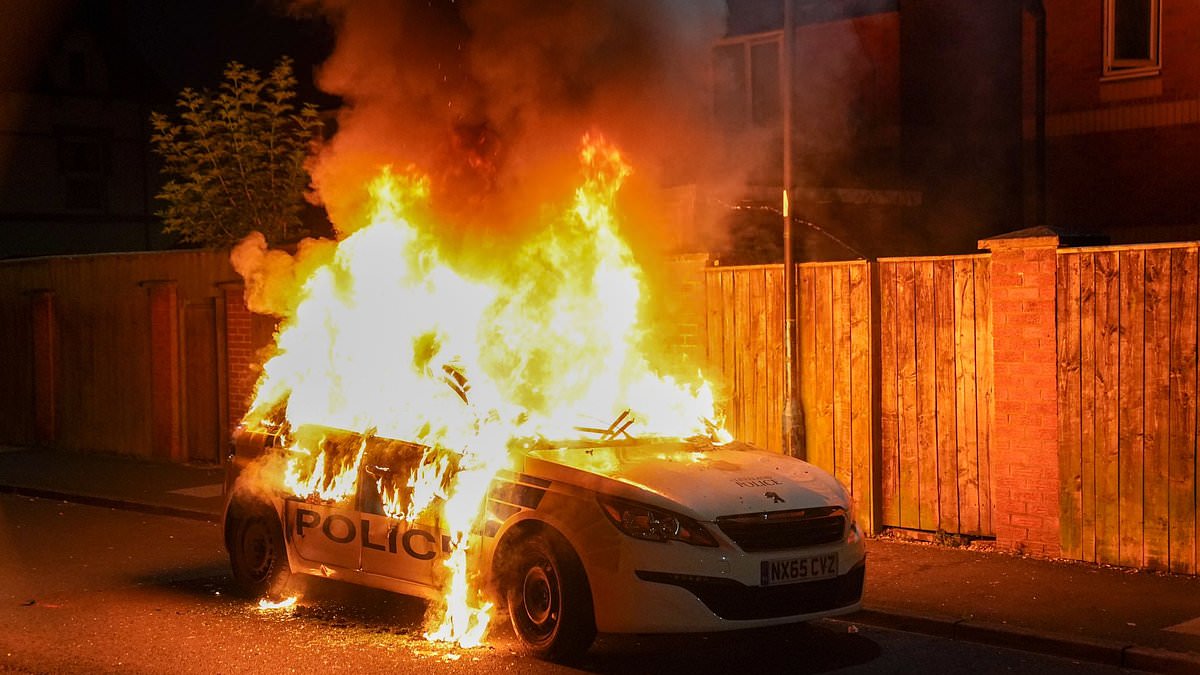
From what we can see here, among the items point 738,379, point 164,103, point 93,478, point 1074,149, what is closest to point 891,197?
point 1074,149

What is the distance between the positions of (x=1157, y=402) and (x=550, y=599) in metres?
4.68

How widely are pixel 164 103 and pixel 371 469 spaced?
3179 cm

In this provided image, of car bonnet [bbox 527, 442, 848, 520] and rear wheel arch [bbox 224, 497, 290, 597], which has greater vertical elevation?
car bonnet [bbox 527, 442, 848, 520]

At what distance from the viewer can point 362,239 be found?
1020cm

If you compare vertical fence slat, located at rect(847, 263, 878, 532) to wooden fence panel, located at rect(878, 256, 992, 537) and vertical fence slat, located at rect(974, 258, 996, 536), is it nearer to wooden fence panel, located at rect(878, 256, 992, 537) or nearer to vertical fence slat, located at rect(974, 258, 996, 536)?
wooden fence panel, located at rect(878, 256, 992, 537)

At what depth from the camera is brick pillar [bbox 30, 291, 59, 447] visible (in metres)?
19.5

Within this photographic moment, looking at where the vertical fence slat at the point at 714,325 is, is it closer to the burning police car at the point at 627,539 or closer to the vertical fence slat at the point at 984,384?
the vertical fence slat at the point at 984,384

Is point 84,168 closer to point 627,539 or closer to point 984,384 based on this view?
point 984,384

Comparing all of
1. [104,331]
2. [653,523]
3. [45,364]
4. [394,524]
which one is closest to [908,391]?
[653,523]

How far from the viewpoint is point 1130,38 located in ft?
50.6

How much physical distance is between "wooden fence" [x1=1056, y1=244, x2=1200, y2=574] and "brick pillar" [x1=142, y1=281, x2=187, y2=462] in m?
11.4

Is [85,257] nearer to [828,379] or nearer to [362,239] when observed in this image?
[362,239]

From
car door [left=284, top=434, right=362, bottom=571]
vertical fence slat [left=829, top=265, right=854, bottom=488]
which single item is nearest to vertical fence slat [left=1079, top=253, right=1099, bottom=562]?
vertical fence slat [left=829, top=265, right=854, bottom=488]

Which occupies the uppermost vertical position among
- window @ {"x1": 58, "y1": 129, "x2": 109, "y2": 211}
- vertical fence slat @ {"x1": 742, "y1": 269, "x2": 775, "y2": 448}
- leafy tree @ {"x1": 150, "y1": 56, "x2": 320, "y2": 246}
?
window @ {"x1": 58, "y1": 129, "x2": 109, "y2": 211}
